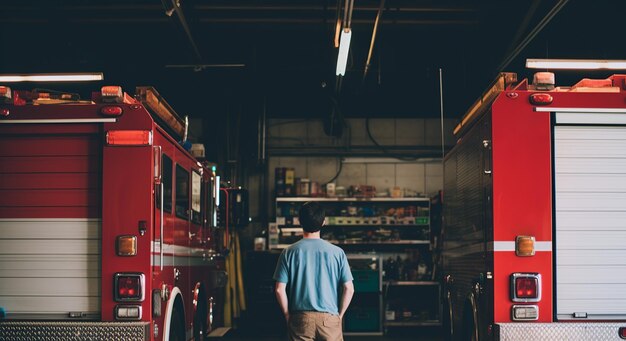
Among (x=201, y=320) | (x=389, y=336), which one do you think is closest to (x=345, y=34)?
(x=201, y=320)

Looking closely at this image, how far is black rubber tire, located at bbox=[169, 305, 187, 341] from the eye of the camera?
24.3ft

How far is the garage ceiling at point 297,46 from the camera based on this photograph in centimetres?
1164

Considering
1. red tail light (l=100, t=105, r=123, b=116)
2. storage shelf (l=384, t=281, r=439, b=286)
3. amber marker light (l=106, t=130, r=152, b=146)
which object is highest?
red tail light (l=100, t=105, r=123, b=116)

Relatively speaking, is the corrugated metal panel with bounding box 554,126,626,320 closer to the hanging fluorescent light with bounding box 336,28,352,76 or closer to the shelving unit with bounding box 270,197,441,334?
the hanging fluorescent light with bounding box 336,28,352,76

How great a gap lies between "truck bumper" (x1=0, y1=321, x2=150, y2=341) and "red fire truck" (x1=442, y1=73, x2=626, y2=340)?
2744mm

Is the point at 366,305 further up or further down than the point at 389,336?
further up

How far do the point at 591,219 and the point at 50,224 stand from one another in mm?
4271

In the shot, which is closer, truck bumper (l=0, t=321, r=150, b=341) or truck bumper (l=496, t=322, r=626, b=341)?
truck bumper (l=496, t=322, r=626, b=341)

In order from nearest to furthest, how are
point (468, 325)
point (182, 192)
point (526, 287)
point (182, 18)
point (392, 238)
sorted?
point (526, 287) < point (468, 325) < point (182, 192) < point (182, 18) < point (392, 238)

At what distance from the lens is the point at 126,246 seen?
6.42 m

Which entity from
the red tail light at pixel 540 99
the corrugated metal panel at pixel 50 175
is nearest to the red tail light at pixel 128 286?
the corrugated metal panel at pixel 50 175

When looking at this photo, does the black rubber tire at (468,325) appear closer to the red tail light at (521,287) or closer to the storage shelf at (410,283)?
the red tail light at (521,287)

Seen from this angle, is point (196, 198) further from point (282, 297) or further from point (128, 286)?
point (282, 297)

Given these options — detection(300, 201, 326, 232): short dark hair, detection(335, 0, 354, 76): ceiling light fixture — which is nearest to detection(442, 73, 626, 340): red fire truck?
detection(300, 201, 326, 232): short dark hair
